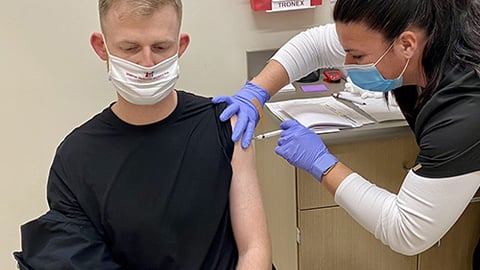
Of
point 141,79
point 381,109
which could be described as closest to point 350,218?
point 381,109

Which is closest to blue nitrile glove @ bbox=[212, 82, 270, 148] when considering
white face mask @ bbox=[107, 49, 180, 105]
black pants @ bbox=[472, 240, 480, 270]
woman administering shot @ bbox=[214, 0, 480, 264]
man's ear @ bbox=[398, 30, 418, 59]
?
woman administering shot @ bbox=[214, 0, 480, 264]

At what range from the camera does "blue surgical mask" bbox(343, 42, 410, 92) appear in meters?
1.53

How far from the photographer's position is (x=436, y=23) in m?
1.42

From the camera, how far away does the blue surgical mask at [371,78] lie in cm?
153

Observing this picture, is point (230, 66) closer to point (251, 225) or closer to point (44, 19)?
point (44, 19)

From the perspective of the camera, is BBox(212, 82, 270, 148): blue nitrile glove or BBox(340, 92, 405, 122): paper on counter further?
BBox(340, 92, 405, 122): paper on counter

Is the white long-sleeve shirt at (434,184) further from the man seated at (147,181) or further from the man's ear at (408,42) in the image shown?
the man seated at (147,181)

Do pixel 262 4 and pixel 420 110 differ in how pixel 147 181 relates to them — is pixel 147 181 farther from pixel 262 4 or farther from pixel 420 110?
pixel 262 4

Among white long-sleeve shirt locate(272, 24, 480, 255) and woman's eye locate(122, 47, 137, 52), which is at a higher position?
woman's eye locate(122, 47, 137, 52)

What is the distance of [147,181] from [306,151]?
1.49 ft

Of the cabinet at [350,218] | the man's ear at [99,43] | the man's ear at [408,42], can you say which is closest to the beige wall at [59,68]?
the cabinet at [350,218]

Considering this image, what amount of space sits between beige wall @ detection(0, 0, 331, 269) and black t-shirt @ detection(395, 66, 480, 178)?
94 cm

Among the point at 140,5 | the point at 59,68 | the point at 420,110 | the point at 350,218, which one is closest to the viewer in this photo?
the point at 140,5

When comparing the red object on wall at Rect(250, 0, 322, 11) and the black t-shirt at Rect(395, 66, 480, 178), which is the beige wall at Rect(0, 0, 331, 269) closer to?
the red object on wall at Rect(250, 0, 322, 11)
